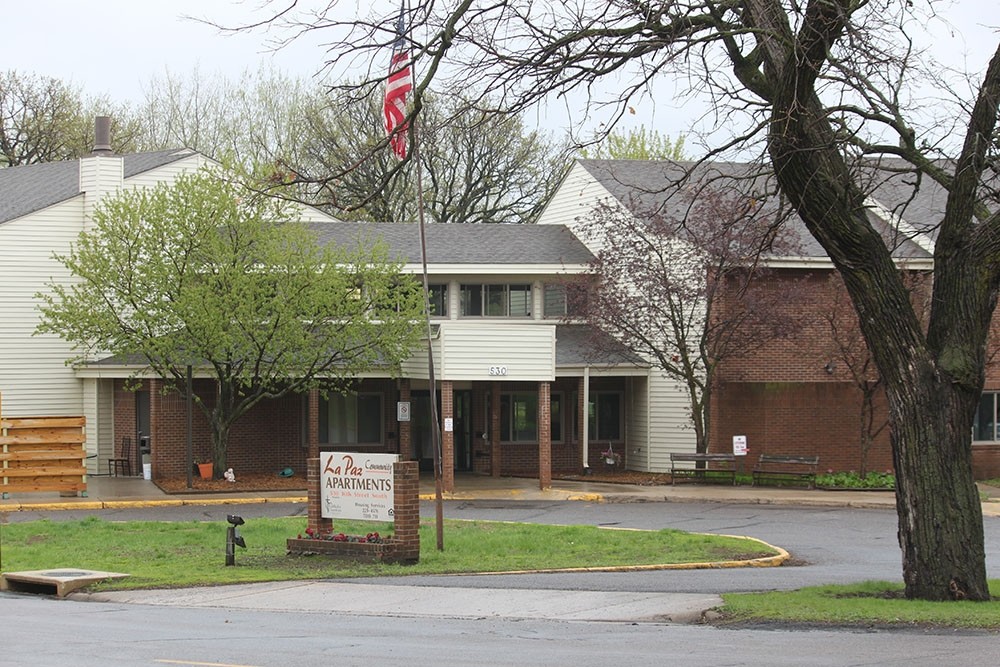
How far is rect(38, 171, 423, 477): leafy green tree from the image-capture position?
3089cm

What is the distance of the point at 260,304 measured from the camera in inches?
1230

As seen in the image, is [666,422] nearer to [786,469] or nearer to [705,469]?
[705,469]

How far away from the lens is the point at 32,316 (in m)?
35.2

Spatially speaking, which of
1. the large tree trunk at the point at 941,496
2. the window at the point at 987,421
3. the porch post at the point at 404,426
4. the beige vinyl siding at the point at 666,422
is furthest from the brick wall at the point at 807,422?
the large tree trunk at the point at 941,496

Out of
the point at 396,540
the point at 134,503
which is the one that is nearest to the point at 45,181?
the point at 134,503

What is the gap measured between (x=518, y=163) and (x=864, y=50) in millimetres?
42400

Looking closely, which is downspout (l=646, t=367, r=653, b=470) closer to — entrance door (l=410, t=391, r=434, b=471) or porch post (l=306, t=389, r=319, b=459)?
entrance door (l=410, t=391, r=434, b=471)

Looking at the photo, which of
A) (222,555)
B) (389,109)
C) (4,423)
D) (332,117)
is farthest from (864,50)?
(332,117)

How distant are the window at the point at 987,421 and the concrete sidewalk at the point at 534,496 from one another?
2.94 metres

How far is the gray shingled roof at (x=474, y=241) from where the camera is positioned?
36.4m

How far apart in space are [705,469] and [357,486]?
16.4m

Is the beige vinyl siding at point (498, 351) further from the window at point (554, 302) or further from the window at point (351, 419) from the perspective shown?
the window at point (351, 419)

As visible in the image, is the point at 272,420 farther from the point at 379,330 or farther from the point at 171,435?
the point at 379,330

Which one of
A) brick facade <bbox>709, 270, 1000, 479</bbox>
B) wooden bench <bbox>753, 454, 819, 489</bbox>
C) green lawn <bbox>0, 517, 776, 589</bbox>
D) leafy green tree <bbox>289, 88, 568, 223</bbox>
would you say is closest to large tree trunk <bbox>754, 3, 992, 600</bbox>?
green lawn <bbox>0, 517, 776, 589</bbox>
